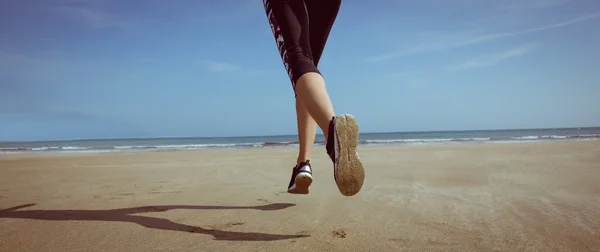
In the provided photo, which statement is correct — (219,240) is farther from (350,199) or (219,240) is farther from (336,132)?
(350,199)

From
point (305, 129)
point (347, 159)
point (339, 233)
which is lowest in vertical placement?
→ point (339, 233)

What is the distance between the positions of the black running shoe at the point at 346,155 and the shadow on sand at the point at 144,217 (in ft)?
1.24

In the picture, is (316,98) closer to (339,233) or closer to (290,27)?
(290,27)

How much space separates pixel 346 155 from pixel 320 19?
963mm

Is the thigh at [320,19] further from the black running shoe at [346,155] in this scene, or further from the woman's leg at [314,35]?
the black running shoe at [346,155]

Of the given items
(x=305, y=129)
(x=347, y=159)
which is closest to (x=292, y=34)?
(x=305, y=129)

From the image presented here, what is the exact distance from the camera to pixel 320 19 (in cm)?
199

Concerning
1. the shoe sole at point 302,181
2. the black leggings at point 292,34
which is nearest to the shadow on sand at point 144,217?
the shoe sole at point 302,181

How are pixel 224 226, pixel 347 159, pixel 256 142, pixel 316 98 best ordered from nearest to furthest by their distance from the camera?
1. pixel 347 159
2. pixel 316 98
3. pixel 224 226
4. pixel 256 142

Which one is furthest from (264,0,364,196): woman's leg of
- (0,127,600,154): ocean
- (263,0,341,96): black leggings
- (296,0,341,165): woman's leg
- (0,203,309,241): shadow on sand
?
(0,127,600,154): ocean

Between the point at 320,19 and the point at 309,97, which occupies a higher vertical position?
the point at 320,19

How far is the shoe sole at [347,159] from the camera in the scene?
1.32 m

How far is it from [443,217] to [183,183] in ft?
8.20

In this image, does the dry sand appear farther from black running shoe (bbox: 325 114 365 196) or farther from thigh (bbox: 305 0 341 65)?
thigh (bbox: 305 0 341 65)
